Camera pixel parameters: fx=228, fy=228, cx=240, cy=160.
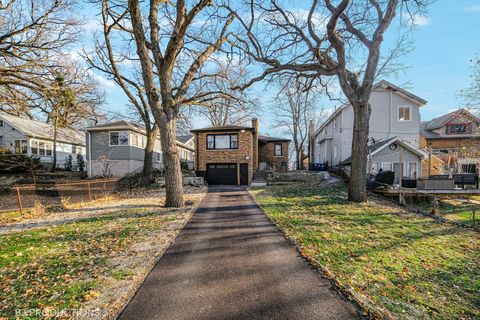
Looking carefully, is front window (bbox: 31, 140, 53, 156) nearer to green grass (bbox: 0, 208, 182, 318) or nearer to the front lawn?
the front lawn

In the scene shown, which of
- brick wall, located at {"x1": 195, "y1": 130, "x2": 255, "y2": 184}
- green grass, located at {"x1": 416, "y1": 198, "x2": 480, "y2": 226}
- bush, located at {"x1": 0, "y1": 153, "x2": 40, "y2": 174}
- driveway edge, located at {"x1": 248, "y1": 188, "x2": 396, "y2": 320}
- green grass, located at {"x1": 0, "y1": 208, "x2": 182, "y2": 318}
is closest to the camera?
driveway edge, located at {"x1": 248, "y1": 188, "x2": 396, "y2": 320}

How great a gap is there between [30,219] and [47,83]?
609cm

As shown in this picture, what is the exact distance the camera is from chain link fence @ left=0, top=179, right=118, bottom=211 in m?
9.92

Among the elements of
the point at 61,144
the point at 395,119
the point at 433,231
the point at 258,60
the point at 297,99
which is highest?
the point at 297,99

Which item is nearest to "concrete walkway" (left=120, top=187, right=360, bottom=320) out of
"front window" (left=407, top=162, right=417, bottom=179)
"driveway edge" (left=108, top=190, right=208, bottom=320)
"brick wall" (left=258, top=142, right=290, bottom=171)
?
"driveway edge" (left=108, top=190, right=208, bottom=320)

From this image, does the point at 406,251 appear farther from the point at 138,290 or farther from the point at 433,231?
the point at 138,290

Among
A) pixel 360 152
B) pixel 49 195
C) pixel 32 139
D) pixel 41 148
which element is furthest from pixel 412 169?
pixel 41 148

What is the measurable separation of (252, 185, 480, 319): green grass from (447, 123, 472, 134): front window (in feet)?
92.1

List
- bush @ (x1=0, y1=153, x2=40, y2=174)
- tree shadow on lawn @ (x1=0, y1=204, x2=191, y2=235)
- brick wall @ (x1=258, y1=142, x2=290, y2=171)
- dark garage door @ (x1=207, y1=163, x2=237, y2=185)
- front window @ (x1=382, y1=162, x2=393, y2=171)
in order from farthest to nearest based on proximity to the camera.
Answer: brick wall @ (x1=258, y1=142, x2=290, y2=171) → dark garage door @ (x1=207, y1=163, x2=237, y2=185) → front window @ (x1=382, y1=162, x2=393, y2=171) → bush @ (x1=0, y1=153, x2=40, y2=174) → tree shadow on lawn @ (x1=0, y1=204, x2=191, y2=235)

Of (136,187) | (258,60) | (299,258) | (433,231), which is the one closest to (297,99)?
(258,60)

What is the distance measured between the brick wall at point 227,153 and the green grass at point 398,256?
1087cm

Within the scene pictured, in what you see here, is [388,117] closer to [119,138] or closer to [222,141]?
[222,141]

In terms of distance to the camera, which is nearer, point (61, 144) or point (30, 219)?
point (30, 219)

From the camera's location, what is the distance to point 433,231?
6906mm
